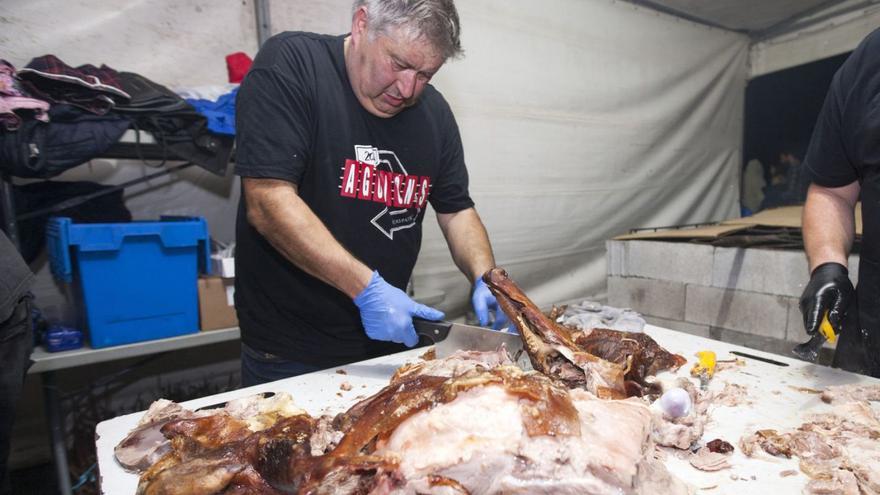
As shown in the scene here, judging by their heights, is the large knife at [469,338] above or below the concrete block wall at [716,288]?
above

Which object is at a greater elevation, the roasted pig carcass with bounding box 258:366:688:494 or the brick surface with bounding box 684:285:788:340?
the roasted pig carcass with bounding box 258:366:688:494

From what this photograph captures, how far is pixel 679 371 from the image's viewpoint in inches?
78.7

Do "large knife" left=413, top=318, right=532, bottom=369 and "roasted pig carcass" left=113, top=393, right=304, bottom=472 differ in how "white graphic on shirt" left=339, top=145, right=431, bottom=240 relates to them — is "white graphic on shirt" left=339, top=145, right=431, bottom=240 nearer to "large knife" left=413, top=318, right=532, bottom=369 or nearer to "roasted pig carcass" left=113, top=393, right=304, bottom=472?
"large knife" left=413, top=318, right=532, bottom=369

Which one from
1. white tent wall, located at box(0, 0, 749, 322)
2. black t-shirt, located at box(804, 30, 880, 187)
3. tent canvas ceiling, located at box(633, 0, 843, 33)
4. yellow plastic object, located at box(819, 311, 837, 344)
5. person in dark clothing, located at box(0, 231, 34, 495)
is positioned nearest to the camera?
yellow plastic object, located at box(819, 311, 837, 344)

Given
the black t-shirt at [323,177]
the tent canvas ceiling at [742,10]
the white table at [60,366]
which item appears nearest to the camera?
the black t-shirt at [323,177]

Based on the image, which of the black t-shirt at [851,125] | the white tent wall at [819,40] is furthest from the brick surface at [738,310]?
the white tent wall at [819,40]

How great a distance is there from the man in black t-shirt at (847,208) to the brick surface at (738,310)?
5.03 ft

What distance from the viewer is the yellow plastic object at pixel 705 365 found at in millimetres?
1918

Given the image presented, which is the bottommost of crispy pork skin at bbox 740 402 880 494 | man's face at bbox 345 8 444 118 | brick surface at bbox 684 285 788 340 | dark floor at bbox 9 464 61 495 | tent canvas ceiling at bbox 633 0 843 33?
dark floor at bbox 9 464 61 495

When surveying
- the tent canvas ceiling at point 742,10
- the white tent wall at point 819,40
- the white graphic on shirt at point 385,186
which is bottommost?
the white graphic on shirt at point 385,186

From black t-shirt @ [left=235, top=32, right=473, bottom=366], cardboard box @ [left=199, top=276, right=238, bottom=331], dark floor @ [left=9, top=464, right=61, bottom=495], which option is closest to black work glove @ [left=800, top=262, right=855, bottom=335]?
black t-shirt @ [left=235, top=32, right=473, bottom=366]

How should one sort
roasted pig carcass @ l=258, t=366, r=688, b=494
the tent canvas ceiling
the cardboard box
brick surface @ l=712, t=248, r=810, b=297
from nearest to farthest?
roasted pig carcass @ l=258, t=366, r=688, b=494 → the cardboard box → brick surface @ l=712, t=248, r=810, b=297 → the tent canvas ceiling

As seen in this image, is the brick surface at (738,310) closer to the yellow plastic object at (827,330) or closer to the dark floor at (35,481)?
the yellow plastic object at (827,330)

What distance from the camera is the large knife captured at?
1856mm
